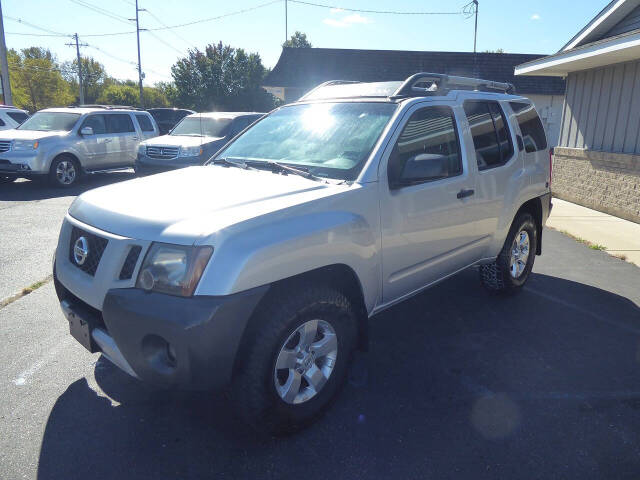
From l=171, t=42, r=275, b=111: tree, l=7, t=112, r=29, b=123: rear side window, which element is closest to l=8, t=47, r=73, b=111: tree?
l=171, t=42, r=275, b=111: tree

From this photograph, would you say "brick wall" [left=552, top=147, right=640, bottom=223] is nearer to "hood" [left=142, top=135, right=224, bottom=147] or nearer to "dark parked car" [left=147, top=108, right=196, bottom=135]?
"hood" [left=142, top=135, right=224, bottom=147]

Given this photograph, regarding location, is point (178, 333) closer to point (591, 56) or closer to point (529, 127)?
point (529, 127)

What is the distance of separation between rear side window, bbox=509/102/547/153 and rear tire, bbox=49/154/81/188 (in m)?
10.3

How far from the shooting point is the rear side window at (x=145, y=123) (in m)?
13.8

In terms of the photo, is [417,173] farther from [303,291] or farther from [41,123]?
[41,123]

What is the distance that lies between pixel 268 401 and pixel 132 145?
12.2 meters

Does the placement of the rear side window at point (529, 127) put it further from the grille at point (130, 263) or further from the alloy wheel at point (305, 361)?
the grille at point (130, 263)

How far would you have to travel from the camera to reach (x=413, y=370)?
3.62m

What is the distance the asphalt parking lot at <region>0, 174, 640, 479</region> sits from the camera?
2617 mm

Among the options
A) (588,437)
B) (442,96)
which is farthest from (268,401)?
(442,96)

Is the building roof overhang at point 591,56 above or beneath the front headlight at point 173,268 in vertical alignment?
above

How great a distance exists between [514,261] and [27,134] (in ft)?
36.4

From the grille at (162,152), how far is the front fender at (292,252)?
28.2 feet

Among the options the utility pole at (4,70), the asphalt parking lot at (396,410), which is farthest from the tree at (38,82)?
the asphalt parking lot at (396,410)
